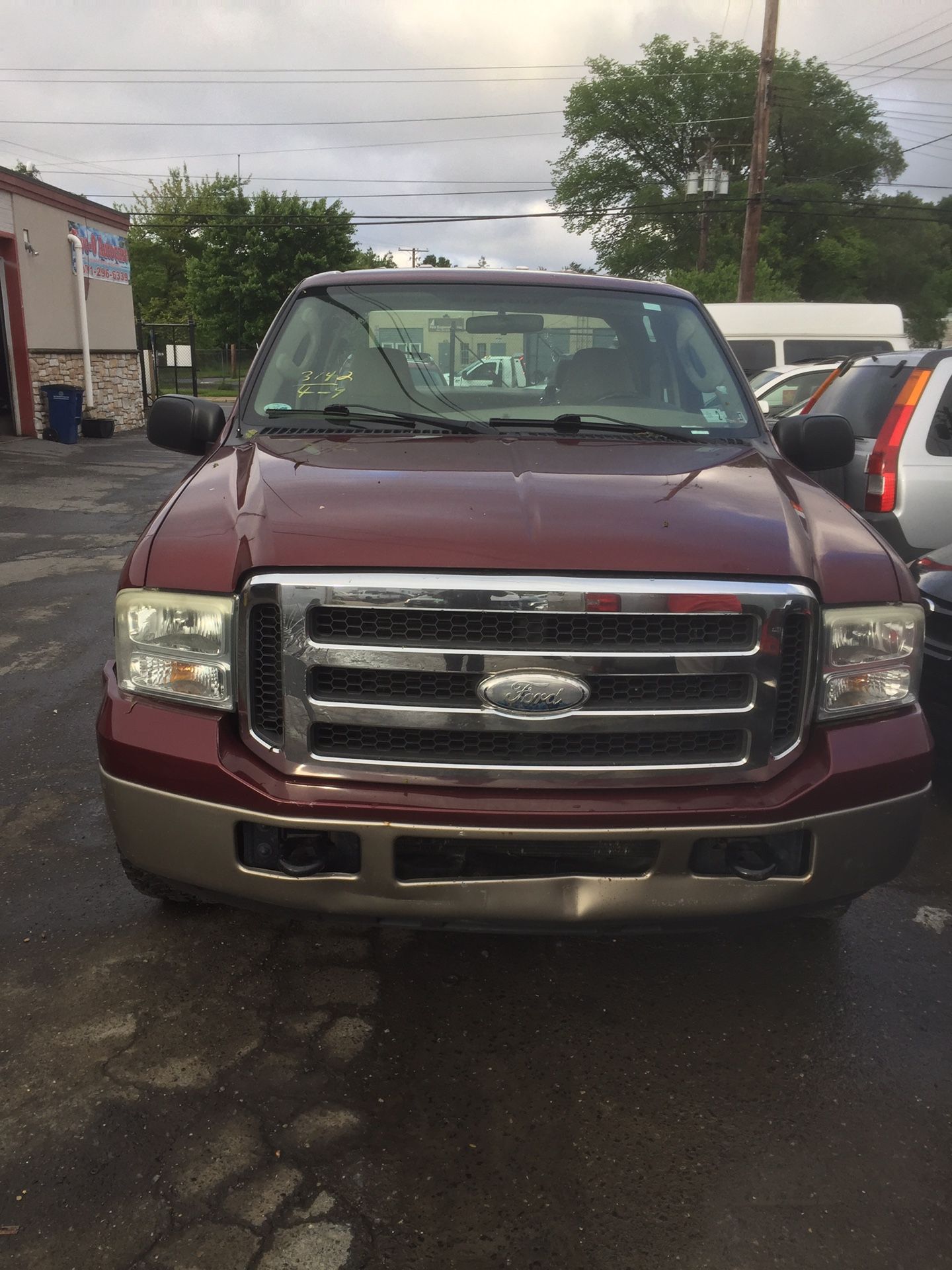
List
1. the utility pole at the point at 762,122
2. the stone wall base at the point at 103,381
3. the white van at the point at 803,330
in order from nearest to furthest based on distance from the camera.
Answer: the white van at the point at 803,330, the stone wall base at the point at 103,381, the utility pole at the point at 762,122

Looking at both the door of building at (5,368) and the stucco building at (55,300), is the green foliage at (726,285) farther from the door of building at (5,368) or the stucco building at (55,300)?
the door of building at (5,368)

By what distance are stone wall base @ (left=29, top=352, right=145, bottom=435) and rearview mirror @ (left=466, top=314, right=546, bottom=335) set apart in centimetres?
1764

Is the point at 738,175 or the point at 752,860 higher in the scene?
the point at 738,175

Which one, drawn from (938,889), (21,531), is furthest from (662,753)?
(21,531)

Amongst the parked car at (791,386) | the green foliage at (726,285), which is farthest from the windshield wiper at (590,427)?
the green foliage at (726,285)

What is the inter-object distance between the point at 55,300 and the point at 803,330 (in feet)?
45.1

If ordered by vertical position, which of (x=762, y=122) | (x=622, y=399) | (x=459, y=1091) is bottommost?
(x=459, y=1091)

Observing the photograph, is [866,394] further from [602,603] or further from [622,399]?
[602,603]

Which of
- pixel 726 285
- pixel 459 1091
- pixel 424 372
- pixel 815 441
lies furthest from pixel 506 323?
pixel 726 285

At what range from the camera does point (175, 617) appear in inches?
96.3

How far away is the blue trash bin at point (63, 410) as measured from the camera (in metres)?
19.0

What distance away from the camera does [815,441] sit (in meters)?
3.53

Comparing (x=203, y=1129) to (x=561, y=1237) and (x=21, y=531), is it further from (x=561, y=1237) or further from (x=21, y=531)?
(x=21, y=531)

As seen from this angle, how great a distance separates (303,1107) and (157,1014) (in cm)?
56
